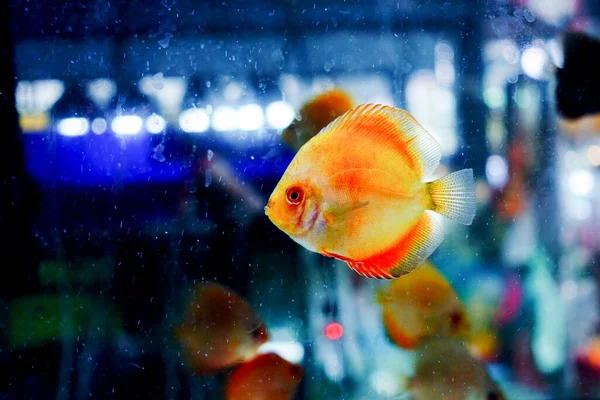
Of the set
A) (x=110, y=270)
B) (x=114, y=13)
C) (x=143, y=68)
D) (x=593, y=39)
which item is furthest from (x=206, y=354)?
(x=593, y=39)

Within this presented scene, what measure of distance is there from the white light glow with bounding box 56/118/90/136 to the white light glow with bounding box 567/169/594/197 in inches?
60.1

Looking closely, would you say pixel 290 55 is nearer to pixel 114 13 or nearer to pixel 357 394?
pixel 114 13

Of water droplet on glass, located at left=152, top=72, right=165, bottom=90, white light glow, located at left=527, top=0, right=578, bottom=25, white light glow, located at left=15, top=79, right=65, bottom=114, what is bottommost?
white light glow, located at left=15, top=79, right=65, bottom=114

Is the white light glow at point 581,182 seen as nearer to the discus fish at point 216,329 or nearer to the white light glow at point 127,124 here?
the discus fish at point 216,329

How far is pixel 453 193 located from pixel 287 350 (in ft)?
2.37

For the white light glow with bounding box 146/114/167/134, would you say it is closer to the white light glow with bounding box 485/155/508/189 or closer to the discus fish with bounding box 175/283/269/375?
the discus fish with bounding box 175/283/269/375

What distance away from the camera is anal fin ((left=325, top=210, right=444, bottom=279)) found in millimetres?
990

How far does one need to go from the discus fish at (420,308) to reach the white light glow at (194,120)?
70cm

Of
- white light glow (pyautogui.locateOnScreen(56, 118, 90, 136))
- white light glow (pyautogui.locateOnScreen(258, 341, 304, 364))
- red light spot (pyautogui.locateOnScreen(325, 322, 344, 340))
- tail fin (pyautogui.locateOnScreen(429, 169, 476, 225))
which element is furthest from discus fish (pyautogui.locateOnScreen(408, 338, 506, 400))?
white light glow (pyautogui.locateOnScreen(56, 118, 90, 136))

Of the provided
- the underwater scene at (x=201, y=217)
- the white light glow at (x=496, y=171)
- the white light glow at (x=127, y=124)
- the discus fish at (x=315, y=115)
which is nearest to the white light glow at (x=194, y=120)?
the underwater scene at (x=201, y=217)

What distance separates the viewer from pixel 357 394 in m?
1.50

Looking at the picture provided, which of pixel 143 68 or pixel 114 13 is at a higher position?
pixel 114 13

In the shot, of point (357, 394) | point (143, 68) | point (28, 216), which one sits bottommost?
point (357, 394)

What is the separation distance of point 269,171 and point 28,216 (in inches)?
27.4
